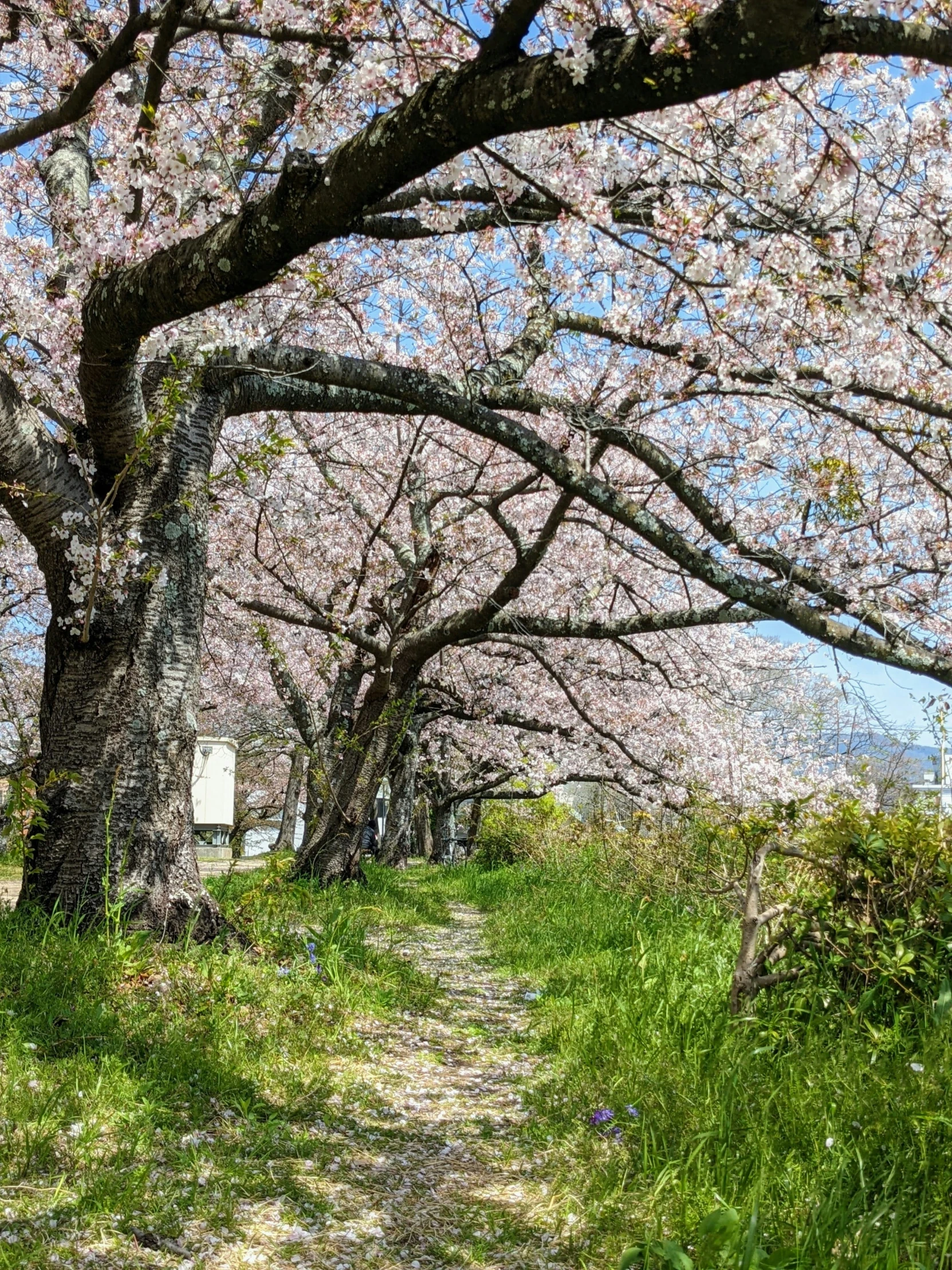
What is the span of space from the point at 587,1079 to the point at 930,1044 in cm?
132

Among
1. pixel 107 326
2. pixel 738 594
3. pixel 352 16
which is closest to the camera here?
pixel 107 326

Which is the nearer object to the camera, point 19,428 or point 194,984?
point 194,984

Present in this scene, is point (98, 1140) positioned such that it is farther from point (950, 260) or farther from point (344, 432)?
point (344, 432)

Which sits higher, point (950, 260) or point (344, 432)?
point (344, 432)

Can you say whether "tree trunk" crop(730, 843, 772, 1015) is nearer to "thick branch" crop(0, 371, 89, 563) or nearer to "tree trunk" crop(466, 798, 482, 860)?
"thick branch" crop(0, 371, 89, 563)

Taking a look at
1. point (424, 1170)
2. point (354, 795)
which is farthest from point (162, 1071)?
point (354, 795)

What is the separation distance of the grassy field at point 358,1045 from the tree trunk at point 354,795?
4.48 meters

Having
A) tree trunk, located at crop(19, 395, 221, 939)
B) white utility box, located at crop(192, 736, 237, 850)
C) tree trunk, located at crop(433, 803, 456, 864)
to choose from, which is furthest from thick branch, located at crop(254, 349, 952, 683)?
white utility box, located at crop(192, 736, 237, 850)

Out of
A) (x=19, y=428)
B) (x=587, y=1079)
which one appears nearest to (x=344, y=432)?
(x=19, y=428)

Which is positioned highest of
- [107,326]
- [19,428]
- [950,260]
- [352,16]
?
[352,16]

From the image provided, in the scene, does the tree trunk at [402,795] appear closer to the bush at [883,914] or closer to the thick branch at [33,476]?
the thick branch at [33,476]

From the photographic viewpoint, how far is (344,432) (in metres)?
11.1

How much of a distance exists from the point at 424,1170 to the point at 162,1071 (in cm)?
105

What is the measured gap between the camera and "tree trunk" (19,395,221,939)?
15.6 feet
